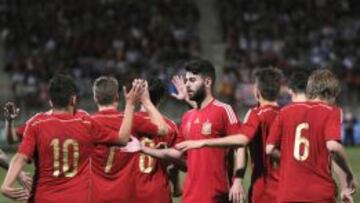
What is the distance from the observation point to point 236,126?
8.06 metres

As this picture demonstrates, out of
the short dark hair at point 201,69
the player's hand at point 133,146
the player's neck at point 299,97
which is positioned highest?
the short dark hair at point 201,69

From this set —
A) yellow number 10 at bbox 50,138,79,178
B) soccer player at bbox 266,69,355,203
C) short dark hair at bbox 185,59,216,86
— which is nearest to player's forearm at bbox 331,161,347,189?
soccer player at bbox 266,69,355,203

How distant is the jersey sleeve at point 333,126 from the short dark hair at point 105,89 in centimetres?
187

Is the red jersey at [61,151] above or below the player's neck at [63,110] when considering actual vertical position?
below

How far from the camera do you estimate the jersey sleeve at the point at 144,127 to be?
805 centimetres

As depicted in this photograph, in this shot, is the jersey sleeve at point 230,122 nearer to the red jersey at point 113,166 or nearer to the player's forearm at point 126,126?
the red jersey at point 113,166

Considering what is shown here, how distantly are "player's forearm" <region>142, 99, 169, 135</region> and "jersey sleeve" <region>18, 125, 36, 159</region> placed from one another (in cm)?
99

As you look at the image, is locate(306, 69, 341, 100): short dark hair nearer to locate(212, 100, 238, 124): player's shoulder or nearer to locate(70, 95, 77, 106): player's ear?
locate(212, 100, 238, 124): player's shoulder

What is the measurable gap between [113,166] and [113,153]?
0.39 ft

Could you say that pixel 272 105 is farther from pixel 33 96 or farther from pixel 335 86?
pixel 33 96

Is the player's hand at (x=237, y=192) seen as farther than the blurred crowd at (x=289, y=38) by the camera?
No

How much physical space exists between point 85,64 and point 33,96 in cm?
337

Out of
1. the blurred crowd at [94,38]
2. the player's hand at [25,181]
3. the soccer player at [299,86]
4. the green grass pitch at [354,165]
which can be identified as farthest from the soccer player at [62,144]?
the blurred crowd at [94,38]

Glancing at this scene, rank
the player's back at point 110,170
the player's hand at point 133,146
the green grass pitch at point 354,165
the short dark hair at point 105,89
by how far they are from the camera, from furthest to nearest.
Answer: the green grass pitch at point 354,165 → the player's back at point 110,170 → the short dark hair at point 105,89 → the player's hand at point 133,146
